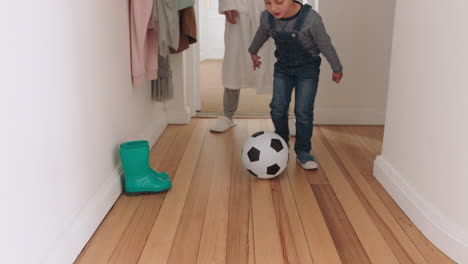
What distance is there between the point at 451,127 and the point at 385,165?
61 centimetres

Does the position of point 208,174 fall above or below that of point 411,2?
below

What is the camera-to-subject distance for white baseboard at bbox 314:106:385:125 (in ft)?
9.91

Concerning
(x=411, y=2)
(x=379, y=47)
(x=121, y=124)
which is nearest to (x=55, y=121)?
(x=121, y=124)

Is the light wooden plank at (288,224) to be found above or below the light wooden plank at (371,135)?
below

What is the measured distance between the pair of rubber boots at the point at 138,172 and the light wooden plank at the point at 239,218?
0.31 m

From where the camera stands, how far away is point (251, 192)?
6.49 ft

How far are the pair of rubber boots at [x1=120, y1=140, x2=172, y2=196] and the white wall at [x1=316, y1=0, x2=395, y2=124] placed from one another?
1.42 meters

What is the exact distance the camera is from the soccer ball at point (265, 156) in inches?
79.8

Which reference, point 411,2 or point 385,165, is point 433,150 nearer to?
point 385,165

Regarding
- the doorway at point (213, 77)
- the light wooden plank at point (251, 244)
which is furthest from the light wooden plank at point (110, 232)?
the doorway at point (213, 77)

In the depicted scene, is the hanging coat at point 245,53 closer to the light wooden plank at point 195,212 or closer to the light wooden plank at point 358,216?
the light wooden plank at point 195,212

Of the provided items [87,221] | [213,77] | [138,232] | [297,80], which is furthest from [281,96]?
[213,77]

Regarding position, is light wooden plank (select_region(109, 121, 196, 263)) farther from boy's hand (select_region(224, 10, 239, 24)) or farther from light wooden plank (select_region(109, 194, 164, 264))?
boy's hand (select_region(224, 10, 239, 24))

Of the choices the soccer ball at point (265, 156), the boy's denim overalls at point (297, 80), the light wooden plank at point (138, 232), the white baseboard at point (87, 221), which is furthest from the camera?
the boy's denim overalls at point (297, 80)
